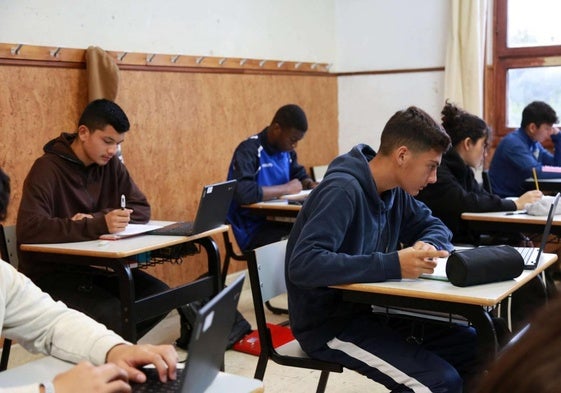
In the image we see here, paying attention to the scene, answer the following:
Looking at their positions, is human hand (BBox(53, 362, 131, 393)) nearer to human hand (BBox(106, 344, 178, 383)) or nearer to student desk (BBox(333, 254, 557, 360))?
human hand (BBox(106, 344, 178, 383))

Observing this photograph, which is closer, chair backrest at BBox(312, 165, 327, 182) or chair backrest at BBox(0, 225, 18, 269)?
chair backrest at BBox(0, 225, 18, 269)

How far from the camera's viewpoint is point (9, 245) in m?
3.07

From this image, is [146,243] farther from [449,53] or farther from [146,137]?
[449,53]

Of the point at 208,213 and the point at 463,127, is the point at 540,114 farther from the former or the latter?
the point at 208,213

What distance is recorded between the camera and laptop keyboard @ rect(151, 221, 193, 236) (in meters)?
3.14

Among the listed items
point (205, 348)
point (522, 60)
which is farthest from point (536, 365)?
point (522, 60)

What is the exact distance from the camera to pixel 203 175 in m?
4.75

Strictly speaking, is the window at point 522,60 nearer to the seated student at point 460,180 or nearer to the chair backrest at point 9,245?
the seated student at point 460,180

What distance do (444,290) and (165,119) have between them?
272cm

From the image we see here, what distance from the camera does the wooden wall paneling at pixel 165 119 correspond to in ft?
11.9

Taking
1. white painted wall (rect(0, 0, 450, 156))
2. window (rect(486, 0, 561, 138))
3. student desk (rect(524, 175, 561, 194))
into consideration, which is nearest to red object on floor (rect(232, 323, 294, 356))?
white painted wall (rect(0, 0, 450, 156))

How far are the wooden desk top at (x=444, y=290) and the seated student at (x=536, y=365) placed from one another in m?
1.64

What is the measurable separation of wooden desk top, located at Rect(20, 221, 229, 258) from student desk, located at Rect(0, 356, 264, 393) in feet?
3.90

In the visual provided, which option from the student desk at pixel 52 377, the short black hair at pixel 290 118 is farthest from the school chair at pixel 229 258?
the student desk at pixel 52 377
